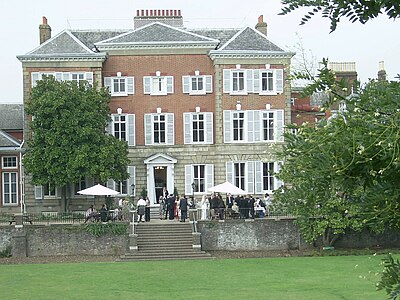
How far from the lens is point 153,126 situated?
153 ft

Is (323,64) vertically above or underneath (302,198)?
above

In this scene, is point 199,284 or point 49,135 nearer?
point 199,284

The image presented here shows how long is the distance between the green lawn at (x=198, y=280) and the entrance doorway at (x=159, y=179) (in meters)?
13.3

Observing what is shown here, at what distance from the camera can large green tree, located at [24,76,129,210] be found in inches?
1647

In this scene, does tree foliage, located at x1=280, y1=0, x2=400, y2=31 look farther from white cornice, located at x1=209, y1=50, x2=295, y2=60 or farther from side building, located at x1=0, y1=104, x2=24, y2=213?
side building, located at x1=0, y1=104, x2=24, y2=213

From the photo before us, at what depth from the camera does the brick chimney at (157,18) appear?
49.8m

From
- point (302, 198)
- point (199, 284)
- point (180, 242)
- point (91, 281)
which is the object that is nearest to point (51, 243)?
point (180, 242)

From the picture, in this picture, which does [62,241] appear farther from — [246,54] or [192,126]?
[246,54]

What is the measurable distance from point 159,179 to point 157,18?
423 inches

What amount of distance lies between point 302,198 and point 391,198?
0.92m

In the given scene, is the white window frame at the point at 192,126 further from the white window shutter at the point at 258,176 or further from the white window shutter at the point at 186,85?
the white window shutter at the point at 258,176

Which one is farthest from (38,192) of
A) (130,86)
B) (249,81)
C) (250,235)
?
(250,235)

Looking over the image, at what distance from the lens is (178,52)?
152ft

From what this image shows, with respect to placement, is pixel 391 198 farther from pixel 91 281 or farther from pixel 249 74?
pixel 249 74
